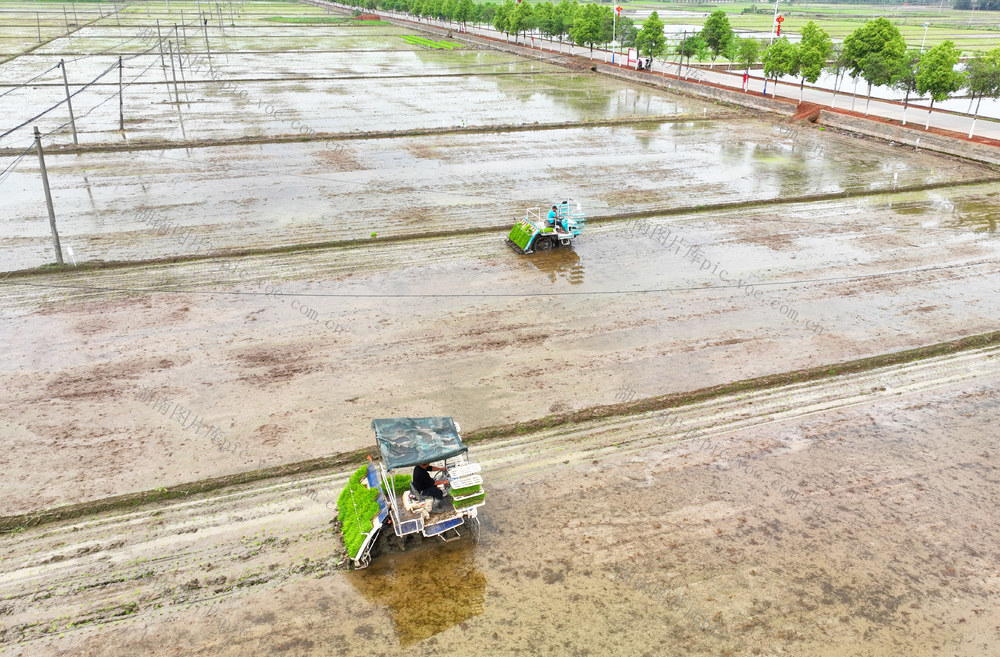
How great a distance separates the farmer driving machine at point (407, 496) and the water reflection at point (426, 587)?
23 centimetres

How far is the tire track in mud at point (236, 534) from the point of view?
340 inches

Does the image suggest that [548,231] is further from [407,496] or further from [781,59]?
[781,59]

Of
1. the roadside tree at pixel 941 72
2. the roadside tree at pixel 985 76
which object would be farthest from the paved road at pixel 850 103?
the roadside tree at pixel 941 72

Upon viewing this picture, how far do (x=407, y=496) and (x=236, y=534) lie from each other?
2.52m

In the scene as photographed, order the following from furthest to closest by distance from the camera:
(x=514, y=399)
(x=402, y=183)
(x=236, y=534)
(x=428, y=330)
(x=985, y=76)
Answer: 1. (x=985, y=76)
2. (x=402, y=183)
3. (x=428, y=330)
4. (x=514, y=399)
5. (x=236, y=534)

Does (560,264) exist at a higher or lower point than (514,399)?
higher

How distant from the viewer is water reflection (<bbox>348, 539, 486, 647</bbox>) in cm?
845

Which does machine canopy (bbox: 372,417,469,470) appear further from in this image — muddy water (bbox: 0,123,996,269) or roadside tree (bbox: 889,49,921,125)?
roadside tree (bbox: 889,49,921,125)

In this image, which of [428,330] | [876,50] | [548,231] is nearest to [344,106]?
[548,231]

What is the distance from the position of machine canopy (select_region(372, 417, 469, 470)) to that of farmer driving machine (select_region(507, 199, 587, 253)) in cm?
1008

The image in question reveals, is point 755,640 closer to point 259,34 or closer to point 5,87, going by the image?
point 5,87

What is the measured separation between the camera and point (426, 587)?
8.95 meters

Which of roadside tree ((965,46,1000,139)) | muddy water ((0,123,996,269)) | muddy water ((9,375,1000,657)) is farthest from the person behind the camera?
roadside tree ((965,46,1000,139))

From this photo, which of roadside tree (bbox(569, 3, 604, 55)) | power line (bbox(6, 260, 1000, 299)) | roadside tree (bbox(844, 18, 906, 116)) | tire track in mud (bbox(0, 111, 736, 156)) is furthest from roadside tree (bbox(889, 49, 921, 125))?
roadside tree (bbox(569, 3, 604, 55))
